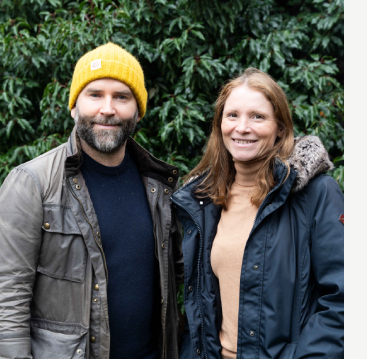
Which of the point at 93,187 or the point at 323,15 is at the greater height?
the point at 323,15

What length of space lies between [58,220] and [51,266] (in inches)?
9.7

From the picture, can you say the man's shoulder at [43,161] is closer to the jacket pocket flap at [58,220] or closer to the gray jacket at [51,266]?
the gray jacket at [51,266]

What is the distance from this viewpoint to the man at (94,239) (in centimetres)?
201

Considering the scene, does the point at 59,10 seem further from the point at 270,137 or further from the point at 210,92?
the point at 270,137

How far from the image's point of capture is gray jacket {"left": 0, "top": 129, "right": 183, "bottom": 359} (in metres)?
1.98

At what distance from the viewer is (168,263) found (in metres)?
2.46

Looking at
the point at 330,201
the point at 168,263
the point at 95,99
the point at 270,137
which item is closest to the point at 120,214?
the point at 168,263

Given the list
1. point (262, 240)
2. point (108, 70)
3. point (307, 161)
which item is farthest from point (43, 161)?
point (307, 161)

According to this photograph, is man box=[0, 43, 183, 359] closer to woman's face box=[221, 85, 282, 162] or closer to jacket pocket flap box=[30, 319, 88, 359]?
jacket pocket flap box=[30, 319, 88, 359]

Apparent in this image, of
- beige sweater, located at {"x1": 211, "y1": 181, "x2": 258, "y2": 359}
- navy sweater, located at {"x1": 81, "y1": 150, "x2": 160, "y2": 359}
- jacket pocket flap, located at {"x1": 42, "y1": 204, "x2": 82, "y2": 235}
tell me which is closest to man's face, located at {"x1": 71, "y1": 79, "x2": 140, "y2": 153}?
navy sweater, located at {"x1": 81, "y1": 150, "x2": 160, "y2": 359}

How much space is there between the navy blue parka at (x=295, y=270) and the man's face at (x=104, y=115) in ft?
3.15

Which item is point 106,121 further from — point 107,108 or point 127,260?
point 127,260

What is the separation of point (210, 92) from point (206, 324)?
2079 mm

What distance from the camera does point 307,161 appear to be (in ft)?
6.40
